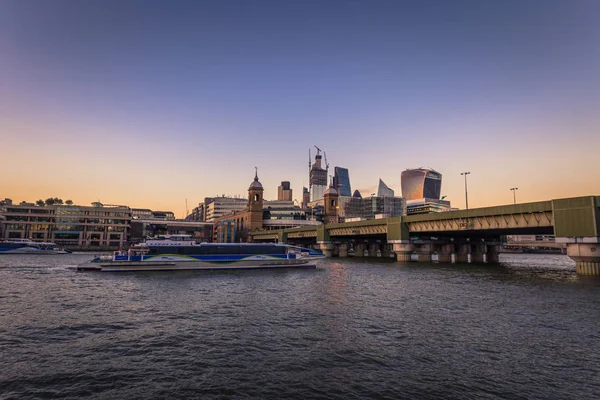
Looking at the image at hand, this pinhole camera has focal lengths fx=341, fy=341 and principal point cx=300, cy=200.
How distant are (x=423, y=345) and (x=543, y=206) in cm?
4922

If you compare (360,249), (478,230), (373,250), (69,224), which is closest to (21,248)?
(69,224)

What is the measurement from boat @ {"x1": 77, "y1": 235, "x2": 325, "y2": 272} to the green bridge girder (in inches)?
1131

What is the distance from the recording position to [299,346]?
18344mm

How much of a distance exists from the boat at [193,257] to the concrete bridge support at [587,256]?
43289 millimetres

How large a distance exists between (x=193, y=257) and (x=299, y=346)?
50.6 m

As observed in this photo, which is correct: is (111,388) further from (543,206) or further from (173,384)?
(543,206)

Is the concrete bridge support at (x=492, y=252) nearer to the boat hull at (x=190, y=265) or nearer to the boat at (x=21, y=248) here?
the boat hull at (x=190, y=265)

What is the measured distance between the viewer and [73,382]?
44.9ft

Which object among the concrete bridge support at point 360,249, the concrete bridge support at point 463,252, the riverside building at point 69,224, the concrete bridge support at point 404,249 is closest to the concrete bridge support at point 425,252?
the concrete bridge support at point 404,249

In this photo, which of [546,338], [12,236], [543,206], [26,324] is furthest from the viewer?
[12,236]

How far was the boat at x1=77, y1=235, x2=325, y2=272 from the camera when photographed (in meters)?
61.2

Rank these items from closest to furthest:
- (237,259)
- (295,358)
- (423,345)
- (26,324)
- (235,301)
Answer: (295,358), (423,345), (26,324), (235,301), (237,259)

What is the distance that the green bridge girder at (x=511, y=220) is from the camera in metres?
A: 48.4

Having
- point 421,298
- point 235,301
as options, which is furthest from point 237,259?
point 421,298
